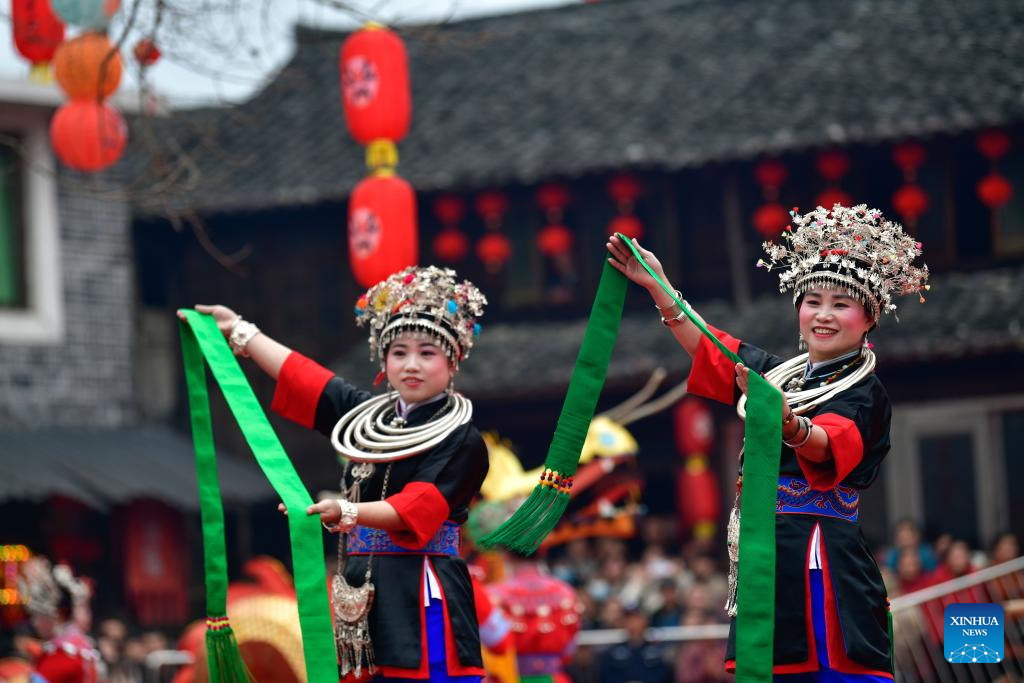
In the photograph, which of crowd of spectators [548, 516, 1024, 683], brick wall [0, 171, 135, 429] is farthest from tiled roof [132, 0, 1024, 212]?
crowd of spectators [548, 516, 1024, 683]

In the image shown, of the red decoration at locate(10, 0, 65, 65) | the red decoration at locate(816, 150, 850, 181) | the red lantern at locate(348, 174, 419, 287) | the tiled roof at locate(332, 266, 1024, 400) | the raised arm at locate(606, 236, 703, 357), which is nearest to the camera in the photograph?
the raised arm at locate(606, 236, 703, 357)

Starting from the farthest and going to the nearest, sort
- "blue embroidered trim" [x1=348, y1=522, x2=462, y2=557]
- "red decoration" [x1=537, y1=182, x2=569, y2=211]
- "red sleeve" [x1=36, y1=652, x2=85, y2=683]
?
"red decoration" [x1=537, y1=182, x2=569, y2=211]
"red sleeve" [x1=36, y1=652, x2=85, y2=683]
"blue embroidered trim" [x1=348, y1=522, x2=462, y2=557]

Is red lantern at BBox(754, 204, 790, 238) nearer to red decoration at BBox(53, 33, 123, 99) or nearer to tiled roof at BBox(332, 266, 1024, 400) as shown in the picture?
tiled roof at BBox(332, 266, 1024, 400)

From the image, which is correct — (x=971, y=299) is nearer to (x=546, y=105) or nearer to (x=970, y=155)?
(x=970, y=155)

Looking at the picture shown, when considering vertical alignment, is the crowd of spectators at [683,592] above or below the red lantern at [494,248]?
below

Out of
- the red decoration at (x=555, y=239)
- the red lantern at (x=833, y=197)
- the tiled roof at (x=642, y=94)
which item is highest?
the tiled roof at (x=642, y=94)

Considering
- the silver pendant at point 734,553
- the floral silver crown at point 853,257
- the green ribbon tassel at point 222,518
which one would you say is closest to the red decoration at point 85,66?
the green ribbon tassel at point 222,518

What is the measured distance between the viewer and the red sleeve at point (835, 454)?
4496mm

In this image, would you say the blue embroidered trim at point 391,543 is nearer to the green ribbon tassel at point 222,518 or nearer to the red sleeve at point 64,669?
the green ribbon tassel at point 222,518

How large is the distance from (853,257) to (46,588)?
204 inches

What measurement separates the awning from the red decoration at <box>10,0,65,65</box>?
5763 mm

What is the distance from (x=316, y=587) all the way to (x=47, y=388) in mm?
11993

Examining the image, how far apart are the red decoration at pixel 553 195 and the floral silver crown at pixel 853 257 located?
36.3ft

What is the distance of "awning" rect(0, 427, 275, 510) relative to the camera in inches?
566
